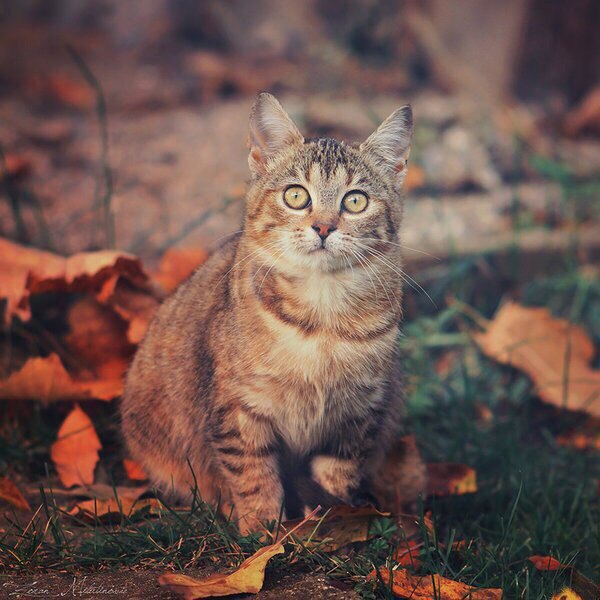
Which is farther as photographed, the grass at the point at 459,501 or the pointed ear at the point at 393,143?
the pointed ear at the point at 393,143

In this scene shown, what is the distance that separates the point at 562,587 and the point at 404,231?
2644mm

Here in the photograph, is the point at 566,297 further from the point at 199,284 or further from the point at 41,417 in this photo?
the point at 41,417

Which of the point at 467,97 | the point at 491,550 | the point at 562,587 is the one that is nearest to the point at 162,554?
the point at 491,550

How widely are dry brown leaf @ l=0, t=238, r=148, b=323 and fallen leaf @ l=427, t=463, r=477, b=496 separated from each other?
4.59ft

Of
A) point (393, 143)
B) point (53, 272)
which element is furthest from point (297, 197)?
point (53, 272)

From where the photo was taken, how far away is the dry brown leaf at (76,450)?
114 inches

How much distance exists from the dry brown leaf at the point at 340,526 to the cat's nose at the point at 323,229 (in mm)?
844

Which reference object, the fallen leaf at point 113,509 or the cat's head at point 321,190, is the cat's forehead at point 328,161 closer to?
the cat's head at point 321,190

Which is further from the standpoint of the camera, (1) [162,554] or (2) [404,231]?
(2) [404,231]

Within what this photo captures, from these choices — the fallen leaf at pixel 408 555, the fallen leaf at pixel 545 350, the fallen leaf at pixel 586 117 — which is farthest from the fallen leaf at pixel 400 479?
the fallen leaf at pixel 586 117

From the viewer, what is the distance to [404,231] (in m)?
4.70

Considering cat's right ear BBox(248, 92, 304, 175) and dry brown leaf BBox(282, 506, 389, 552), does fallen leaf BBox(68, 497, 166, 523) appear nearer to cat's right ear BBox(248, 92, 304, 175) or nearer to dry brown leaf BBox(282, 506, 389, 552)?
dry brown leaf BBox(282, 506, 389, 552)

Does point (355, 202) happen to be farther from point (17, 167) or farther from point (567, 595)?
point (17, 167)

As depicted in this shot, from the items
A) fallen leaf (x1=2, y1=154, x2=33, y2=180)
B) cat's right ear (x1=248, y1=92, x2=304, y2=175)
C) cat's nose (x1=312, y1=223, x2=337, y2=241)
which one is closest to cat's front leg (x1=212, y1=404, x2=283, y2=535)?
cat's nose (x1=312, y1=223, x2=337, y2=241)
